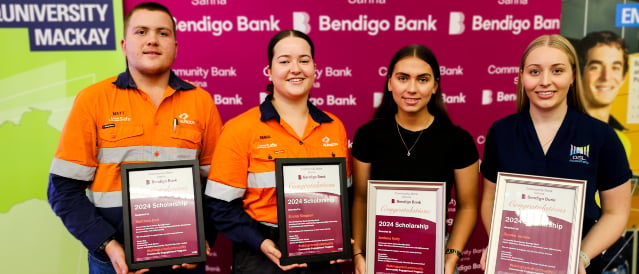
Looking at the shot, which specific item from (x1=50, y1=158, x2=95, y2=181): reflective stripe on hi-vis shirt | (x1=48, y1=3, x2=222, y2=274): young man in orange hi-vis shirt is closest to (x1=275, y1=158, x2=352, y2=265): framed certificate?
(x1=48, y1=3, x2=222, y2=274): young man in orange hi-vis shirt

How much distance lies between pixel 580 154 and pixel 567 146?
0.22 ft

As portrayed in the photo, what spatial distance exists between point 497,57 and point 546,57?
4.84ft

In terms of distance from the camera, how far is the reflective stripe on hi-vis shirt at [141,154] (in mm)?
2135

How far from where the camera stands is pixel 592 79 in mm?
3488

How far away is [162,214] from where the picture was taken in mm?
2039

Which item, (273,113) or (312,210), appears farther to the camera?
(273,113)

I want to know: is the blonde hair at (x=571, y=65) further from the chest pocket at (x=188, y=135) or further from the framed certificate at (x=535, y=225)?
the chest pocket at (x=188, y=135)

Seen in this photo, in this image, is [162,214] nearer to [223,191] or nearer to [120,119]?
[223,191]

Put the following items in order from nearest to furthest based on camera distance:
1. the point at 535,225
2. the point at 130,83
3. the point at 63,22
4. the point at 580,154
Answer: the point at 535,225 → the point at 580,154 → the point at 130,83 → the point at 63,22

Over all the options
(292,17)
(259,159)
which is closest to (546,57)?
(259,159)

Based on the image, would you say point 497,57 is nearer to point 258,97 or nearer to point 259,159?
point 258,97

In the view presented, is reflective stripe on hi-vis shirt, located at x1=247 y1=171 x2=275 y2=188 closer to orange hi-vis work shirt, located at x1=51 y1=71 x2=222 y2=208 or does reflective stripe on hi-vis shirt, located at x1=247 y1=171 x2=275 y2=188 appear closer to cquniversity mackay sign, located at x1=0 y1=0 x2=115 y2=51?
orange hi-vis work shirt, located at x1=51 y1=71 x2=222 y2=208

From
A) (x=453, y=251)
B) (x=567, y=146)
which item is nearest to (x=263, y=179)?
(x=453, y=251)

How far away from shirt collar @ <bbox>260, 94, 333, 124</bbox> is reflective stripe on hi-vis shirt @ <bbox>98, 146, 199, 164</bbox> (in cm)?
44
